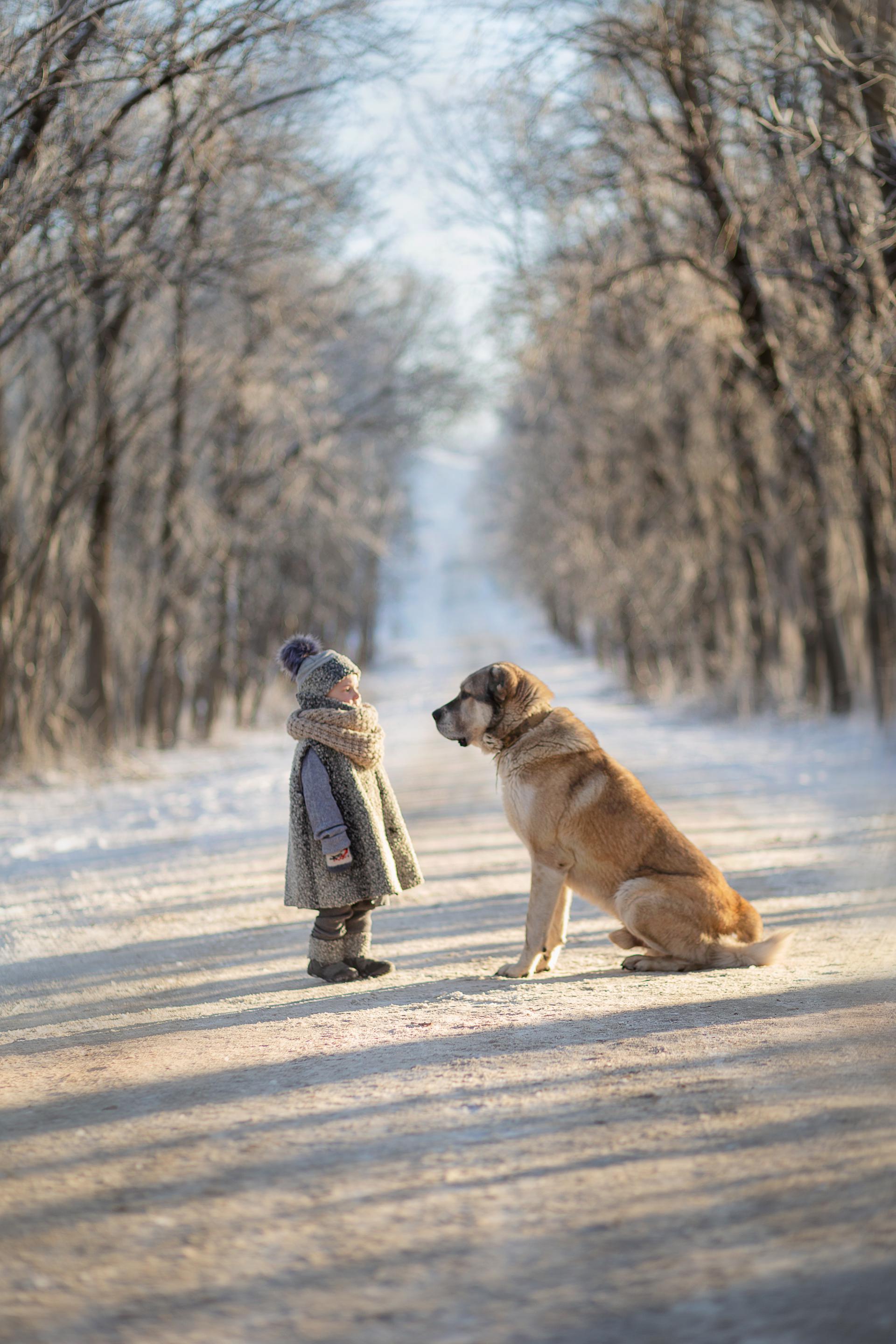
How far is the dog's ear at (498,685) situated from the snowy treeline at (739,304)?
5219 millimetres

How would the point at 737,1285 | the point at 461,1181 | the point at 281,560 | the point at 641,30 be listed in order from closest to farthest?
the point at 737,1285
the point at 461,1181
the point at 641,30
the point at 281,560

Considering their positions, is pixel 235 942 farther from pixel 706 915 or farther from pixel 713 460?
pixel 713 460

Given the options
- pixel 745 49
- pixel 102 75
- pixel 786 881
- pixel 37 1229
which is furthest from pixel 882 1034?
pixel 745 49

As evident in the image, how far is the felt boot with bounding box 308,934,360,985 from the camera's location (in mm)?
6109

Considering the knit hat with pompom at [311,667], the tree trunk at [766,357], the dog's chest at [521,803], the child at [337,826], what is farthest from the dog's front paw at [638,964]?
the tree trunk at [766,357]

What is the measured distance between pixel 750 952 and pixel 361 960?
6.21 ft

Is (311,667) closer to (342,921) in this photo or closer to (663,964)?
(342,921)

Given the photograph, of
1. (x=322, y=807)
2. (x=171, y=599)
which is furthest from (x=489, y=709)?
(x=171, y=599)

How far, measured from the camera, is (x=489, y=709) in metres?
6.20

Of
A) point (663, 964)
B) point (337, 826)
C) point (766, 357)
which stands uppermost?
point (766, 357)

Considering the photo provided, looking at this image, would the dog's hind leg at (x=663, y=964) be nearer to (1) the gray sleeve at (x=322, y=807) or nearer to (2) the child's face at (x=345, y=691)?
(1) the gray sleeve at (x=322, y=807)

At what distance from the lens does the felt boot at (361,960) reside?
6.19 m

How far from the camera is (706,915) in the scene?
Result: 5.88m

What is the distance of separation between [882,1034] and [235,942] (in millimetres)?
3823
